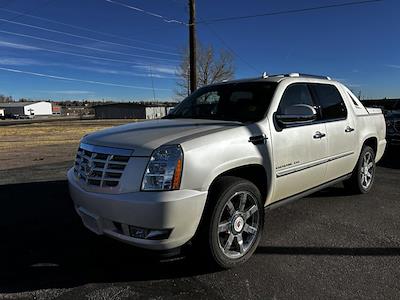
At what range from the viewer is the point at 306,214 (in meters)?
5.23

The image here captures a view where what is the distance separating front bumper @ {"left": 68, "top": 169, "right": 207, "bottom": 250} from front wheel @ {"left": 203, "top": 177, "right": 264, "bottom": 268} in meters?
0.18

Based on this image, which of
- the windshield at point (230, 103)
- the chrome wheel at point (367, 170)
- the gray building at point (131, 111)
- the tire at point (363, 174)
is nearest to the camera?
the windshield at point (230, 103)

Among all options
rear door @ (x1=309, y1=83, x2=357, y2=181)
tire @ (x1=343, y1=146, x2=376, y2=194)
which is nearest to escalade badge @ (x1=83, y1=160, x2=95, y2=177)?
rear door @ (x1=309, y1=83, x2=357, y2=181)

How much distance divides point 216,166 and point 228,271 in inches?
39.4

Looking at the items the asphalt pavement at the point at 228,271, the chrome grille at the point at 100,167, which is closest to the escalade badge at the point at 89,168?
the chrome grille at the point at 100,167

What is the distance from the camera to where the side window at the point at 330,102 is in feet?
16.9

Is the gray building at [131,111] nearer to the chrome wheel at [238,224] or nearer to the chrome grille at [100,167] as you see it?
the chrome grille at [100,167]

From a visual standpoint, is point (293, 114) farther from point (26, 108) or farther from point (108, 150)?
point (26, 108)

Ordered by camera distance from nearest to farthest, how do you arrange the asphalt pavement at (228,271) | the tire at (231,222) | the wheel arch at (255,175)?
the asphalt pavement at (228,271) < the tire at (231,222) < the wheel arch at (255,175)

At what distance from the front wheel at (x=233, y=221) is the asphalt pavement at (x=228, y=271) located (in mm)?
163

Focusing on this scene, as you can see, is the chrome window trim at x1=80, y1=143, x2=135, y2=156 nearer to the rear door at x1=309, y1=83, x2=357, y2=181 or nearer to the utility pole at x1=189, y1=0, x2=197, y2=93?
the rear door at x1=309, y1=83, x2=357, y2=181

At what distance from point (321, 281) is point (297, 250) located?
2.31ft

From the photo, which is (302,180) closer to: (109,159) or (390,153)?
(109,159)

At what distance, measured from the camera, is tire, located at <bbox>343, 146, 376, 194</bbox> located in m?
5.90
